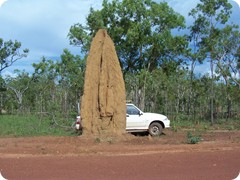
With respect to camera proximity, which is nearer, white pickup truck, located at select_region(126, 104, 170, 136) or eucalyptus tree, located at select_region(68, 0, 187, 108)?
white pickup truck, located at select_region(126, 104, 170, 136)

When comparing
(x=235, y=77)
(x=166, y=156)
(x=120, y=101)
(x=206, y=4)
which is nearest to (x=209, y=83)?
(x=235, y=77)

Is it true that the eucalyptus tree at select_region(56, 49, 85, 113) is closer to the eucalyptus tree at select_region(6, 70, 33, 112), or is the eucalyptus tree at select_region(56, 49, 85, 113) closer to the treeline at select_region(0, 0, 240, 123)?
the treeline at select_region(0, 0, 240, 123)

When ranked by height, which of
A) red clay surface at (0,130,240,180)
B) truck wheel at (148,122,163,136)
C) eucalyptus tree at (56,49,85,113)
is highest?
eucalyptus tree at (56,49,85,113)

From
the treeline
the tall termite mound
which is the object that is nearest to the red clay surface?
the tall termite mound

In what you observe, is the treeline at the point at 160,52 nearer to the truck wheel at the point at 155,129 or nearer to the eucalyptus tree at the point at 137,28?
the eucalyptus tree at the point at 137,28

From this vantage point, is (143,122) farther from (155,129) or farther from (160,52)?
(160,52)

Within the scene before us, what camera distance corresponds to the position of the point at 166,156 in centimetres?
1187

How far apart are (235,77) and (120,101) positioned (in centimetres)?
1968

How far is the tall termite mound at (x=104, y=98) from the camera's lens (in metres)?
16.2

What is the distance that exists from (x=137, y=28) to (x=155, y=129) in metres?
14.4

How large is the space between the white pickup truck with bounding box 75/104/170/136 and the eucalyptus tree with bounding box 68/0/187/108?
484 inches

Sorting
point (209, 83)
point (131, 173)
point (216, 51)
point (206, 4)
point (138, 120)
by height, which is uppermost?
point (206, 4)

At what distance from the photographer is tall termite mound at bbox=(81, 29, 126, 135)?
16.2 m

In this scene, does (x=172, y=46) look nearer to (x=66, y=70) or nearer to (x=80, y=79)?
(x=80, y=79)
